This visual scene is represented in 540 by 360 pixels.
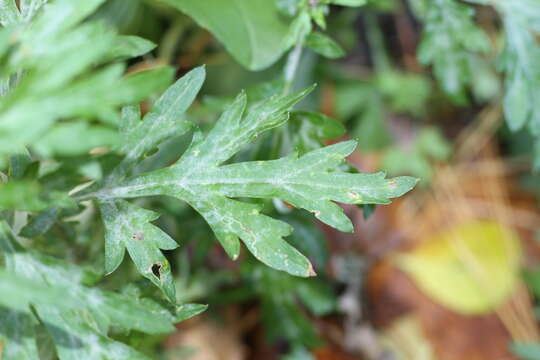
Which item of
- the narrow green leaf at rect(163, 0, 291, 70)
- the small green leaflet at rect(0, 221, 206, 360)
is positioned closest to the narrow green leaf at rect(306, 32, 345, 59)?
the narrow green leaf at rect(163, 0, 291, 70)

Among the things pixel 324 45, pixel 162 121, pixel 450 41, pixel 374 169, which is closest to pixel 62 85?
pixel 162 121

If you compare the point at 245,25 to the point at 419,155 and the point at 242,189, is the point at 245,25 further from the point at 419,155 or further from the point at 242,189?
the point at 419,155

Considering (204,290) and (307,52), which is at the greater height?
(307,52)

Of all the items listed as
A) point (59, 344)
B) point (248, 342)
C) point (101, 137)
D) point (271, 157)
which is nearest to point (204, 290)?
point (248, 342)

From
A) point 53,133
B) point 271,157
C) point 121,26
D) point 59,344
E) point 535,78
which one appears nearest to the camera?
point 53,133

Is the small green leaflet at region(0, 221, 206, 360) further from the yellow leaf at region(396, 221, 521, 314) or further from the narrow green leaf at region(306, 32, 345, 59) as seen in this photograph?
the yellow leaf at region(396, 221, 521, 314)

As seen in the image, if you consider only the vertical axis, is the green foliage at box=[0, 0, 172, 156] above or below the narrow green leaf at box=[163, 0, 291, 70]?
above

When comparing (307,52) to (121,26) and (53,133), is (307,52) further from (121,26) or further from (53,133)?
(53,133)
